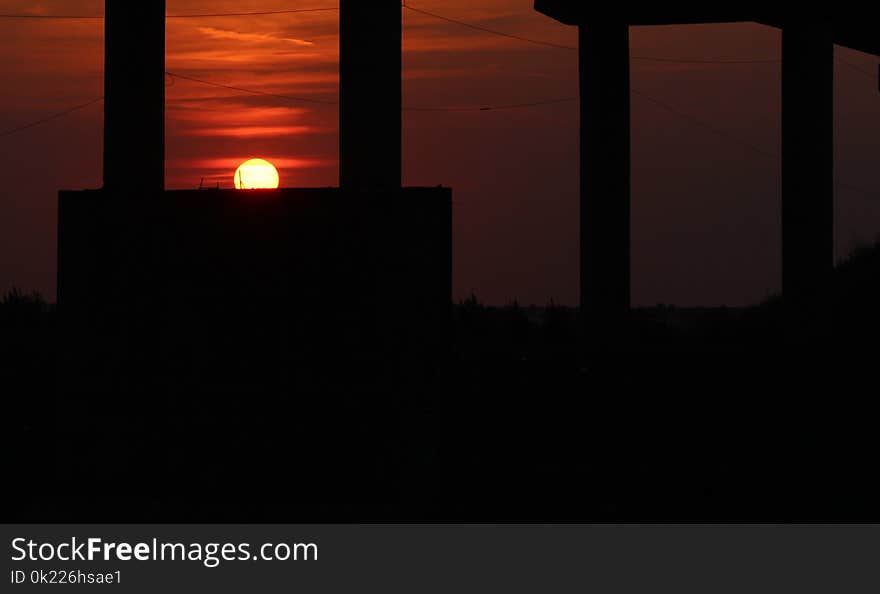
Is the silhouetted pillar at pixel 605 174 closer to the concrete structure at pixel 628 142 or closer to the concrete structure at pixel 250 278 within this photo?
the concrete structure at pixel 628 142

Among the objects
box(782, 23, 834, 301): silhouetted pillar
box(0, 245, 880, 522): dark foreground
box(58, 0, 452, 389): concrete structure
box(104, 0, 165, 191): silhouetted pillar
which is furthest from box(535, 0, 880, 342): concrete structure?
box(58, 0, 452, 389): concrete structure

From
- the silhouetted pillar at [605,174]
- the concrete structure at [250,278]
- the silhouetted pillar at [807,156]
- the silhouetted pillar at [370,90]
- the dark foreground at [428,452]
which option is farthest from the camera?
the silhouetted pillar at [605,174]

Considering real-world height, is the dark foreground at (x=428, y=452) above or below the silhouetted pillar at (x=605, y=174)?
below

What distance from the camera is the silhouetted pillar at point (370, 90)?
15.4m

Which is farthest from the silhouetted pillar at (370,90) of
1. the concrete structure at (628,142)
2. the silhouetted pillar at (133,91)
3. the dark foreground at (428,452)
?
the concrete structure at (628,142)

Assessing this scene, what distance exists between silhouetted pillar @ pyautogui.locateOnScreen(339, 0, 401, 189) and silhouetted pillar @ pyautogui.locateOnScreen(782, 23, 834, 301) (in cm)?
2086

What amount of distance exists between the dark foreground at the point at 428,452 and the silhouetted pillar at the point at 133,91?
2259 millimetres

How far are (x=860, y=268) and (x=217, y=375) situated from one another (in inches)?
956

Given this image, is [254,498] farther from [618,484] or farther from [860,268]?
[860,268]

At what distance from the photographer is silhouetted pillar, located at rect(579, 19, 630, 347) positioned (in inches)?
1384

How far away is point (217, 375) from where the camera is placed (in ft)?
45.0

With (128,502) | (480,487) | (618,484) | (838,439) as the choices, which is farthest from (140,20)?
(838,439)

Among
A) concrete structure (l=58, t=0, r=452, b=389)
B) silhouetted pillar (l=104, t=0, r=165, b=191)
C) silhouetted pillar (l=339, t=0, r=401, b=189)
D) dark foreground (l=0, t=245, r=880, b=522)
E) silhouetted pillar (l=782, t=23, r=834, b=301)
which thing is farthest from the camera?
silhouetted pillar (l=782, t=23, r=834, b=301)

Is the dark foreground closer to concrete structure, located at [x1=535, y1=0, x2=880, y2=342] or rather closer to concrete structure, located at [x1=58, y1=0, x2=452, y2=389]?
concrete structure, located at [x1=58, y1=0, x2=452, y2=389]
